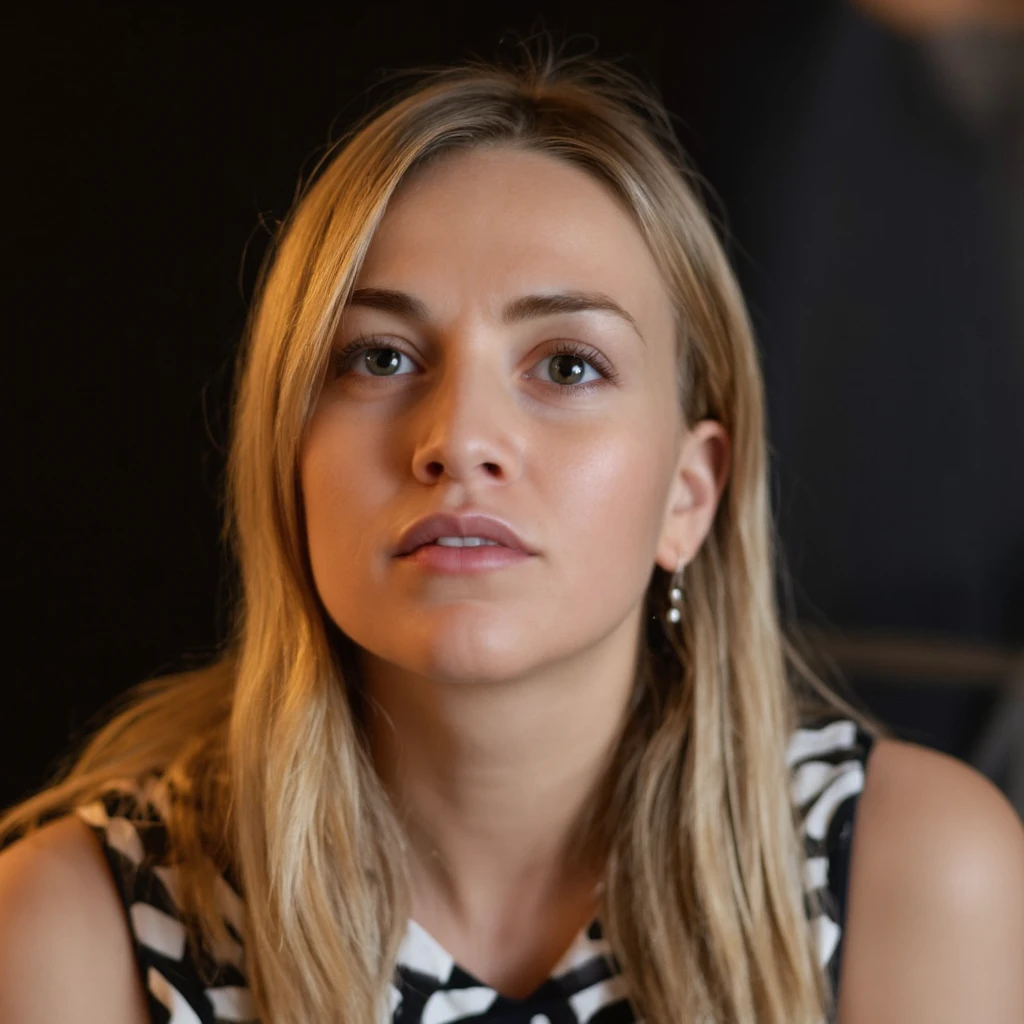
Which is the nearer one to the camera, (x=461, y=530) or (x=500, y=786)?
(x=461, y=530)

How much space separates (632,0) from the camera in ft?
6.44

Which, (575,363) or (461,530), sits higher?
(575,363)

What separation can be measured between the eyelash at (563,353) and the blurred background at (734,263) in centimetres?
39

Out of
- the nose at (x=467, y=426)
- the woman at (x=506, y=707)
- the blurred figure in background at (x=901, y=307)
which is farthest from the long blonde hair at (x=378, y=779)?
the blurred figure in background at (x=901, y=307)

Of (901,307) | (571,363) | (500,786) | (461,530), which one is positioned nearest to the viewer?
(461,530)

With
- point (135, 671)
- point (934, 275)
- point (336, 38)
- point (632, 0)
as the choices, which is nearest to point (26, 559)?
point (135, 671)

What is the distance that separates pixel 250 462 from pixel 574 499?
40cm

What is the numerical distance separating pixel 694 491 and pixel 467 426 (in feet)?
1.31

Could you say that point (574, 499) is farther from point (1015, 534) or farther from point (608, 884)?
point (1015, 534)

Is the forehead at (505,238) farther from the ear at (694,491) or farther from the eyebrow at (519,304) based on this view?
the ear at (694,491)

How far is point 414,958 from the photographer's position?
155 centimetres

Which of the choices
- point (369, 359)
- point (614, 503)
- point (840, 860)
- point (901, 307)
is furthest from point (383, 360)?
point (901, 307)

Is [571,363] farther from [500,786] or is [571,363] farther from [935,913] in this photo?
[935,913]

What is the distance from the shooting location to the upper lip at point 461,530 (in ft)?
4.49
